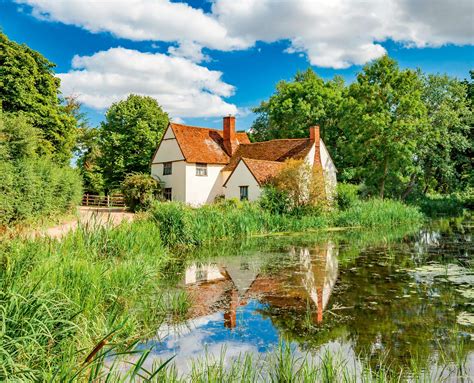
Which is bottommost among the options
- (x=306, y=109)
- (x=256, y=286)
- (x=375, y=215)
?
(x=256, y=286)

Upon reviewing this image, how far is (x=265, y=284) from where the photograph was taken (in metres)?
11.0

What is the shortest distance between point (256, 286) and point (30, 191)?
35.6ft

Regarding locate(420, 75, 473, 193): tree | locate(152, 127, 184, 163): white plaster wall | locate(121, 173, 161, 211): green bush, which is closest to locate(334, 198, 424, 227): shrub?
locate(420, 75, 473, 193): tree

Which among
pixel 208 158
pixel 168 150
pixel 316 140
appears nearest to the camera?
pixel 316 140

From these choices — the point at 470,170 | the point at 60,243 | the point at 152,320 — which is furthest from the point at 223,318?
the point at 470,170

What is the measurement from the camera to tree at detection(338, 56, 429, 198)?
1323 inches

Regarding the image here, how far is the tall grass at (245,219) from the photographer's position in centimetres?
1704

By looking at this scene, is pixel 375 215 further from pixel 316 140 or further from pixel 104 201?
pixel 104 201

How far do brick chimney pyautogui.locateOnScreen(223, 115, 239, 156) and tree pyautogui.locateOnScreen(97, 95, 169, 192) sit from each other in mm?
8990

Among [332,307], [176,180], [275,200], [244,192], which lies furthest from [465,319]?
[176,180]

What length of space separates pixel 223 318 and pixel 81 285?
9.02ft

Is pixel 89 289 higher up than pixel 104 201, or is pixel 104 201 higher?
pixel 104 201

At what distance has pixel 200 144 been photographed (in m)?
36.7

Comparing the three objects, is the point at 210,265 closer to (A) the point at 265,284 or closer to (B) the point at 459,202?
(A) the point at 265,284
